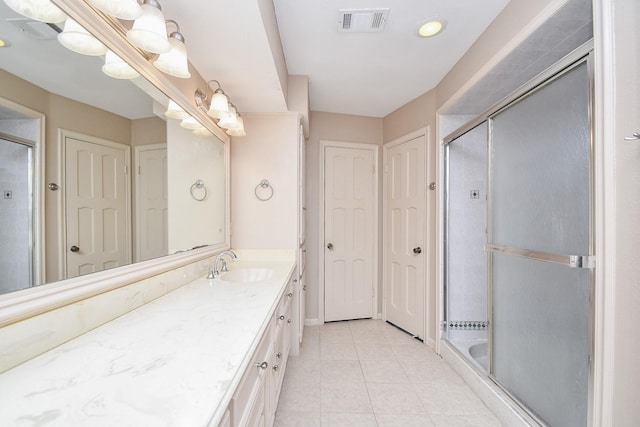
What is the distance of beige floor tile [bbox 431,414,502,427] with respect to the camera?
1.53m

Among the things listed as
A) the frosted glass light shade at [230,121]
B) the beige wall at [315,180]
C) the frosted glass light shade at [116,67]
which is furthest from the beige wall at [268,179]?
the frosted glass light shade at [116,67]

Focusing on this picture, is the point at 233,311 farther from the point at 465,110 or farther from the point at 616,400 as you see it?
the point at 465,110

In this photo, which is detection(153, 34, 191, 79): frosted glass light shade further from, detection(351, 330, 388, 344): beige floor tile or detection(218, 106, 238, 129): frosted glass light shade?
detection(351, 330, 388, 344): beige floor tile

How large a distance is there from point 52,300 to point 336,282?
2530mm

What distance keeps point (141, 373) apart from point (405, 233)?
2551mm

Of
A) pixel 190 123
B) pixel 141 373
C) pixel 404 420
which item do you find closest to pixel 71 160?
pixel 141 373

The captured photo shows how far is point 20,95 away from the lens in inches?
26.3

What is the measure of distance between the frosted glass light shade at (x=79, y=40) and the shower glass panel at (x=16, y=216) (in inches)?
13.8

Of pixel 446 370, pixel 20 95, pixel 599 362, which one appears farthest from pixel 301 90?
pixel 446 370

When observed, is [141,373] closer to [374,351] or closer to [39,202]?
[39,202]

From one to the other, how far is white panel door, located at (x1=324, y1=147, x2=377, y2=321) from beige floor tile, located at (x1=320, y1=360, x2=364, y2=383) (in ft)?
2.66

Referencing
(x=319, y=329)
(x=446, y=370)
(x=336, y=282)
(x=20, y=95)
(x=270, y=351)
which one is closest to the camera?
(x=20, y=95)

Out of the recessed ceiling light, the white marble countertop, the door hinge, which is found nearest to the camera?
the white marble countertop

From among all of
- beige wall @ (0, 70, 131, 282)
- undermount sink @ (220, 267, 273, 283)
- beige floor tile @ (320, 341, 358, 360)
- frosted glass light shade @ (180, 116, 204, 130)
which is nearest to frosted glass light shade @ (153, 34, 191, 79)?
beige wall @ (0, 70, 131, 282)
